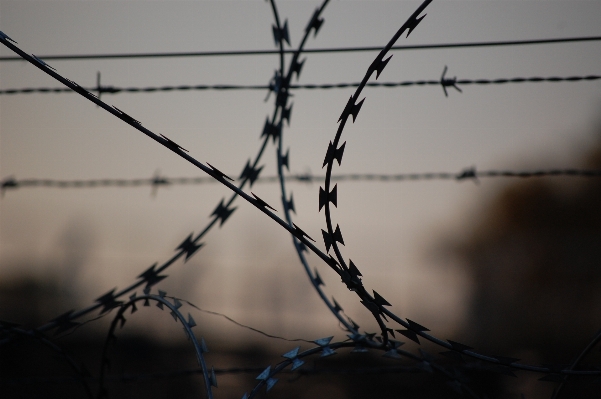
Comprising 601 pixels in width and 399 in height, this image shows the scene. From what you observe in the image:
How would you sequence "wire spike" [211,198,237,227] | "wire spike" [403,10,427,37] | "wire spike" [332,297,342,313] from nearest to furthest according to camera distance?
"wire spike" [403,10,427,37] < "wire spike" [332,297,342,313] < "wire spike" [211,198,237,227]

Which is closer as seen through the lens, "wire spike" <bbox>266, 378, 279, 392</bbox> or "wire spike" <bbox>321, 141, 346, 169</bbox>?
"wire spike" <bbox>321, 141, 346, 169</bbox>

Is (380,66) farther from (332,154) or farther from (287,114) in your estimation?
(287,114)

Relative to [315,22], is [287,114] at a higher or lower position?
lower

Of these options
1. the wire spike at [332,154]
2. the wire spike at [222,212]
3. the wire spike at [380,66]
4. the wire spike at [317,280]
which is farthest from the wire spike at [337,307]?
the wire spike at [380,66]

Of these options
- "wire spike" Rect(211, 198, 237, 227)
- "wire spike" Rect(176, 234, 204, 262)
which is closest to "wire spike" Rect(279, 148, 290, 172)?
"wire spike" Rect(211, 198, 237, 227)

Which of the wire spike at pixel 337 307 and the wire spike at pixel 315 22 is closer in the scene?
the wire spike at pixel 337 307

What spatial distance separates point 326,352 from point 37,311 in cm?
2150

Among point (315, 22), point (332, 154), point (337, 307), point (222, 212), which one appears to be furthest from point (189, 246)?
point (315, 22)

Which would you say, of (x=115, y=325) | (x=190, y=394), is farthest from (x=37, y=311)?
(x=115, y=325)

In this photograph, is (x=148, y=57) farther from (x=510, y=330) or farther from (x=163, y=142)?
(x=510, y=330)

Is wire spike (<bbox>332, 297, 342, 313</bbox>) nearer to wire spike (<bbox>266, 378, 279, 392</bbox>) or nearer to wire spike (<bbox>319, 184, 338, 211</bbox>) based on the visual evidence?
wire spike (<bbox>266, 378, 279, 392</bbox>)

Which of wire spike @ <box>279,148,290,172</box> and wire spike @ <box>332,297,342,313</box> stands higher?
wire spike @ <box>279,148,290,172</box>

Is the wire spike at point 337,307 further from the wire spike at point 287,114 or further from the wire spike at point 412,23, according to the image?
the wire spike at point 412,23

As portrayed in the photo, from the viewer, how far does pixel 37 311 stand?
→ 67.8 feet
